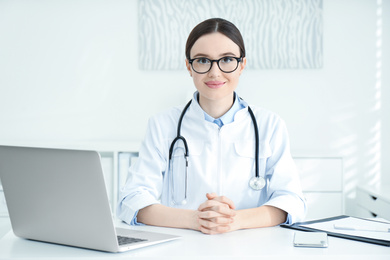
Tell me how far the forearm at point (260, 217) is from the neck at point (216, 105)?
0.46m

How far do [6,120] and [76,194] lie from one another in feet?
10.2

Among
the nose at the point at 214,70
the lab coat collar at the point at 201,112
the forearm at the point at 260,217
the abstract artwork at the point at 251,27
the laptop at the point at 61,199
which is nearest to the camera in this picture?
the laptop at the point at 61,199

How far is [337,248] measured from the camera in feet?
4.05

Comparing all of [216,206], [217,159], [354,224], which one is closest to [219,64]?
[217,159]

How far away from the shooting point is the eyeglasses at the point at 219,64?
172 centimetres

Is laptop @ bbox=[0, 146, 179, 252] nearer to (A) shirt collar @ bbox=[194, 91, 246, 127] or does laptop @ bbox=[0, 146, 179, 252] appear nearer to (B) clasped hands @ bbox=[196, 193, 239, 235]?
(B) clasped hands @ bbox=[196, 193, 239, 235]

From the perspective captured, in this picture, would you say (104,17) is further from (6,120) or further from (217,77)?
(217,77)

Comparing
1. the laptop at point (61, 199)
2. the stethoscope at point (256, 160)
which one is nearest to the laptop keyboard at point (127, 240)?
the laptop at point (61, 199)

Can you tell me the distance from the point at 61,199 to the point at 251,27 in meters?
3.05

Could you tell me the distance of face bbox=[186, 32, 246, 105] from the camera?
5.62ft

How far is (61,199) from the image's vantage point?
119 centimetres

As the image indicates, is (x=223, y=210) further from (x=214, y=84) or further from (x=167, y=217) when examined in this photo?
(x=214, y=84)

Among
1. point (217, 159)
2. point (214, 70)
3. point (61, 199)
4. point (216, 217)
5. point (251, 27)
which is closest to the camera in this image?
point (61, 199)

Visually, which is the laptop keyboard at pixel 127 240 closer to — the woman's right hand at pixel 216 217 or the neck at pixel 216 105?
the woman's right hand at pixel 216 217
